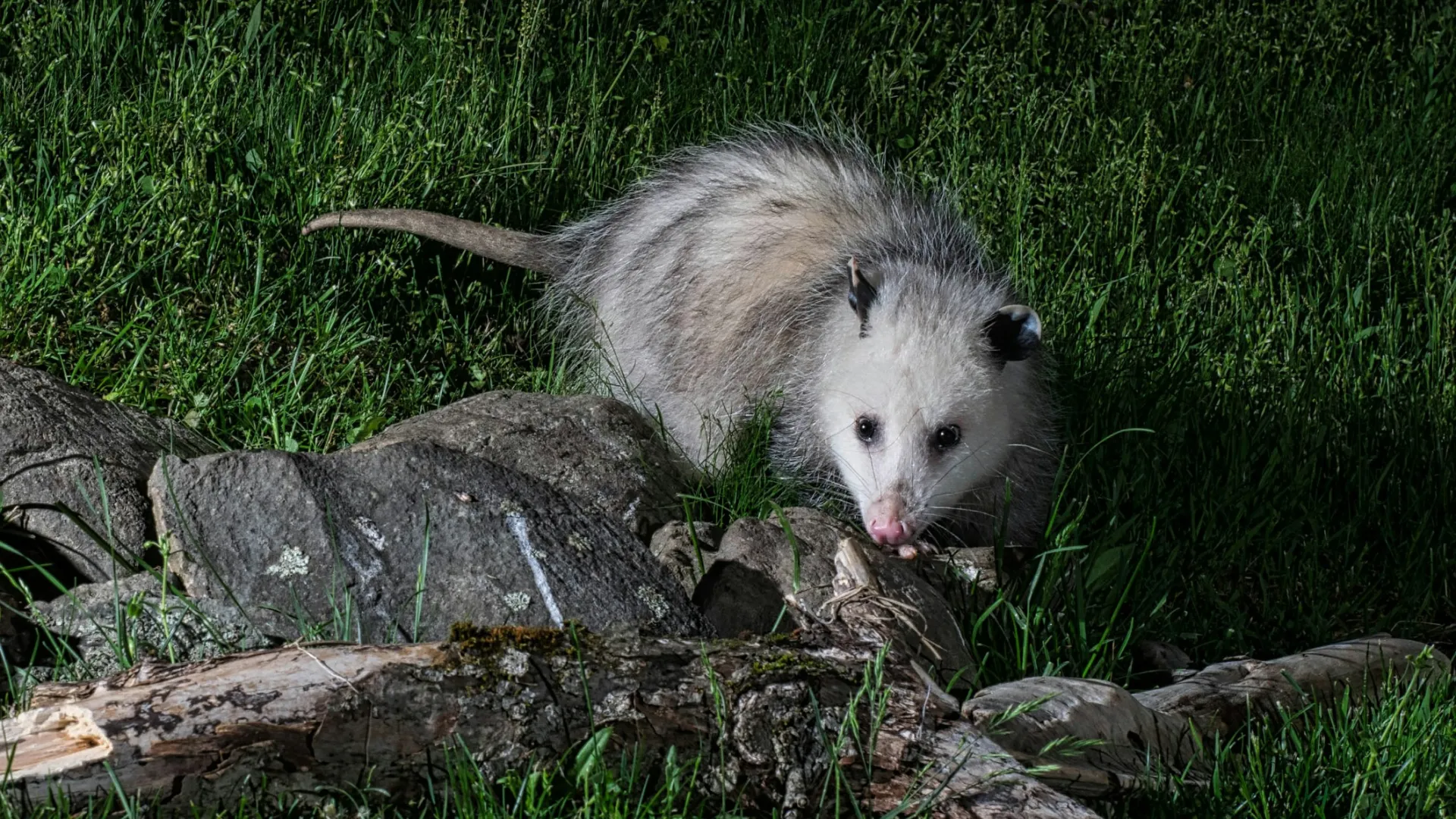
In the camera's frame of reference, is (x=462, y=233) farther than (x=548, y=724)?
Yes

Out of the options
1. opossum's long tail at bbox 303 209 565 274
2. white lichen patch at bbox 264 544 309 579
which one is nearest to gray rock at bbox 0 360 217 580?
white lichen patch at bbox 264 544 309 579

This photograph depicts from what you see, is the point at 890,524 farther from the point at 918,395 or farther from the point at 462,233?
the point at 462,233

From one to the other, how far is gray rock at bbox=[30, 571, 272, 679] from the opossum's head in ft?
4.52

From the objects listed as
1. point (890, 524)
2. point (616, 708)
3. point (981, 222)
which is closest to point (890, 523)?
point (890, 524)

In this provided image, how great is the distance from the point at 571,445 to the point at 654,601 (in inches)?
31.8

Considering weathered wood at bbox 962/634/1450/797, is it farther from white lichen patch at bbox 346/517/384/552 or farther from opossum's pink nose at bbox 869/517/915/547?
white lichen patch at bbox 346/517/384/552

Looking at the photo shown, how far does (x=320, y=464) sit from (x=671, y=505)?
0.94 meters

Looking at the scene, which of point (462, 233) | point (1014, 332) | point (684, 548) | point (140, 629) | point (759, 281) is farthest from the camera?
point (462, 233)

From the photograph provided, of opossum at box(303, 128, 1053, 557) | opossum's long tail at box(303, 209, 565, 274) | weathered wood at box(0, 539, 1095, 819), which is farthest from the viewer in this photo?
opossum's long tail at box(303, 209, 565, 274)

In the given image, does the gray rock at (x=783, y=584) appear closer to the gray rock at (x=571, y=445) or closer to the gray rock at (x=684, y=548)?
the gray rock at (x=684, y=548)

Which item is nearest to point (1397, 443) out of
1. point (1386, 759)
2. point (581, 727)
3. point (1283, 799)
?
point (1386, 759)

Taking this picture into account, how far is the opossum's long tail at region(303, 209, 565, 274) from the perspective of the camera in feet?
12.8

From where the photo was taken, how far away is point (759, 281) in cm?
396

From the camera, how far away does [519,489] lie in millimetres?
2697
